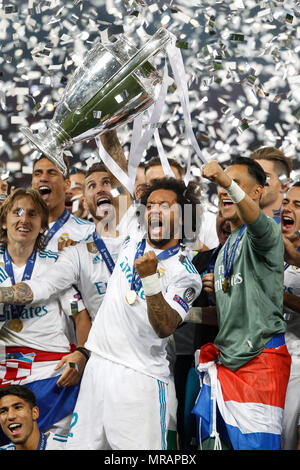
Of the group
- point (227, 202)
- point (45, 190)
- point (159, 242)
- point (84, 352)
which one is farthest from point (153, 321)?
point (45, 190)

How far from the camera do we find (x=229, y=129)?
475 cm

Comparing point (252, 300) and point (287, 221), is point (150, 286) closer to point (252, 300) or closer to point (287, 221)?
point (252, 300)

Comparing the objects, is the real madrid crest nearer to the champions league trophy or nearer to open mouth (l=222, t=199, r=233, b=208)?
open mouth (l=222, t=199, r=233, b=208)

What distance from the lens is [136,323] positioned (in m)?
3.12

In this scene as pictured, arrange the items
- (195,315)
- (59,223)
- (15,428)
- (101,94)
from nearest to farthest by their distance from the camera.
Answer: (101,94), (15,428), (195,315), (59,223)

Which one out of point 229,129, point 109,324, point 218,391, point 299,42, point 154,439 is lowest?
point 154,439

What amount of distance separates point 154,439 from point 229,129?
100 inches

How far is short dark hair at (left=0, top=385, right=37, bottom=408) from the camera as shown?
131 inches


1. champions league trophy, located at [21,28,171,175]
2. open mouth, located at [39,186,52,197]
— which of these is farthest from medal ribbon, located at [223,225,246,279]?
open mouth, located at [39,186,52,197]

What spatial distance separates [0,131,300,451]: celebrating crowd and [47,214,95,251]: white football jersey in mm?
28

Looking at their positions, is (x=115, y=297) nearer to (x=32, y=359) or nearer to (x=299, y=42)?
(x=32, y=359)

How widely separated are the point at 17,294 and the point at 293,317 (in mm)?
1540

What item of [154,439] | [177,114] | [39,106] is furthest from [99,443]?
[177,114]

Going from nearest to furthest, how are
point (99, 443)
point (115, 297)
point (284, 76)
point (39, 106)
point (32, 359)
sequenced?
point (99, 443)
point (115, 297)
point (32, 359)
point (39, 106)
point (284, 76)
